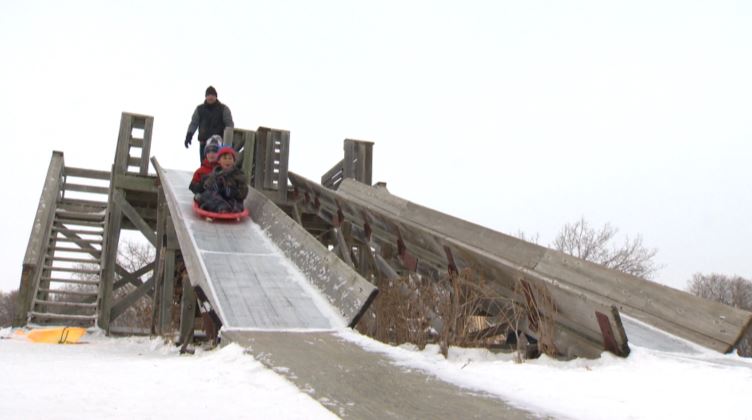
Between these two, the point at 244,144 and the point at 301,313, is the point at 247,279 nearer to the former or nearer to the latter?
the point at 301,313

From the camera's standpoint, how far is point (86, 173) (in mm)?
12047

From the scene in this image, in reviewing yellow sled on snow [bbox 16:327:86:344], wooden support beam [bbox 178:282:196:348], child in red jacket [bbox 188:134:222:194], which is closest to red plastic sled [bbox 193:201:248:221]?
child in red jacket [bbox 188:134:222:194]

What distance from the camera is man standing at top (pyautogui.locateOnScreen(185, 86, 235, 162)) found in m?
10.5

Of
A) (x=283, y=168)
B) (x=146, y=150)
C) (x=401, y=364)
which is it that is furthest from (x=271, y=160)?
(x=401, y=364)

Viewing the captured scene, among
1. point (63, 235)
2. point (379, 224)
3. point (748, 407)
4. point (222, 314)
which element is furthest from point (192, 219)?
point (748, 407)

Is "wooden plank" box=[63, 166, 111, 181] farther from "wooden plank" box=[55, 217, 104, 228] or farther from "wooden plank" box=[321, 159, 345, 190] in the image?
"wooden plank" box=[321, 159, 345, 190]

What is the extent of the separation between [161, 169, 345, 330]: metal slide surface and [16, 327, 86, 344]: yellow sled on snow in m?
1.82

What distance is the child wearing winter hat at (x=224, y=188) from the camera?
7.95 meters

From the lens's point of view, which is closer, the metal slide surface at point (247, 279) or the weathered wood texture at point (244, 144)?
the metal slide surface at point (247, 279)

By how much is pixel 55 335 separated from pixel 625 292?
6.21m

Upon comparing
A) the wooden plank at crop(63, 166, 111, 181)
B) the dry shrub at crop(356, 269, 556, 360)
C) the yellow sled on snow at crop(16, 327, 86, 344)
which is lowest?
the yellow sled on snow at crop(16, 327, 86, 344)

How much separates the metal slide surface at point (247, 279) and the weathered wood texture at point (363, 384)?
0.60 metres

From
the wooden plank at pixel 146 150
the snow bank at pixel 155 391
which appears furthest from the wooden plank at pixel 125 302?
the snow bank at pixel 155 391

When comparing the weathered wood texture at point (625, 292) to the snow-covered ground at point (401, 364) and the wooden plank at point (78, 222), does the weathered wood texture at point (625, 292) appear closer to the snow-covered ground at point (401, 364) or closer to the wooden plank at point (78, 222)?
the snow-covered ground at point (401, 364)
